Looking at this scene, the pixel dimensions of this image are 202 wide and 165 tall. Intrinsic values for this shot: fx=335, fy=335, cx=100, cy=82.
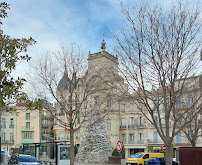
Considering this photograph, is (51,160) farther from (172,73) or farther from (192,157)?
(172,73)

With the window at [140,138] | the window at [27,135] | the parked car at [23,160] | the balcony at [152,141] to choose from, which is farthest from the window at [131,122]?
the parked car at [23,160]

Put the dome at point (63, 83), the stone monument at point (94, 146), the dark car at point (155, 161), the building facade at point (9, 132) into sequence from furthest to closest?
the building facade at point (9, 132) < the stone monument at point (94, 146) < the dark car at point (155, 161) < the dome at point (63, 83)

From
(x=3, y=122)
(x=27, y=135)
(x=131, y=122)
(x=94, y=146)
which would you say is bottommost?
(x=27, y=135)

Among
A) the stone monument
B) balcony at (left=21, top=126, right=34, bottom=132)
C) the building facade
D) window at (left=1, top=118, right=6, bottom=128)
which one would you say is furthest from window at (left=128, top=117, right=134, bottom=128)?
the building facade

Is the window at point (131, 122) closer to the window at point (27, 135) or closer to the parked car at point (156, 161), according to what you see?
the window at point (27, 135)

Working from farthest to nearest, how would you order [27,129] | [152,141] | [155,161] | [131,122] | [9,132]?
[27,129]
[9,132]
[131,122]
[152,141]
[155,161]

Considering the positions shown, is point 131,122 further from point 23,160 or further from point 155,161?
point 23,160

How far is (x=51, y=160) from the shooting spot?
23.2m

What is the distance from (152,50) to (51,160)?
13.1 meters

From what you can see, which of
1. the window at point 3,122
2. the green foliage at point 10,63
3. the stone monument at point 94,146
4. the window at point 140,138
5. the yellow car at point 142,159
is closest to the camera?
the green foliage at point 10,63

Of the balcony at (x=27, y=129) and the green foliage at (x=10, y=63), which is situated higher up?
the green foliage at (x=10, y=63)

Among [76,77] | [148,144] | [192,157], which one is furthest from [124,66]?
[148,144]

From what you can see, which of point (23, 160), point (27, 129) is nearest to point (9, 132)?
point (27, 129)

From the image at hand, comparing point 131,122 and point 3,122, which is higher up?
point 131,122
